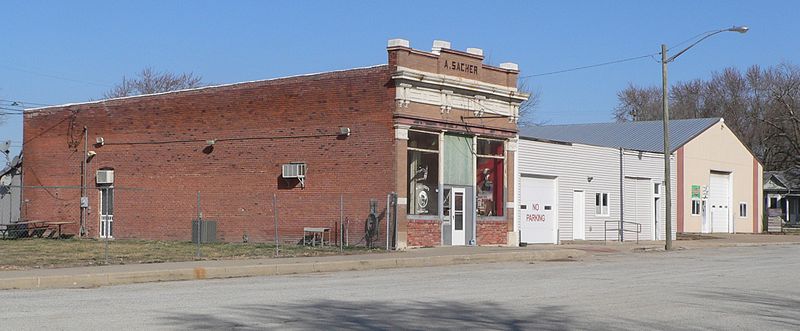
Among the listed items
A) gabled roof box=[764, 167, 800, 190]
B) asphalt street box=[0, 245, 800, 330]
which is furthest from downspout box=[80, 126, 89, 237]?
gabled roof box=[764, 167, 800, 190]

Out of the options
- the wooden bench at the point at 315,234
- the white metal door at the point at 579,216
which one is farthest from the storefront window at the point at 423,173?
the white metal door at the point at 579,216

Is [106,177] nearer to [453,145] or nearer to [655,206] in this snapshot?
[453,145]

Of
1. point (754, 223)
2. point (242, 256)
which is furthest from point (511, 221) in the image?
point (754, 223)

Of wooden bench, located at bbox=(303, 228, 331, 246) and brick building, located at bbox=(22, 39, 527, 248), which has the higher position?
brick building, located at bbox=(22, 39, 527, 248)

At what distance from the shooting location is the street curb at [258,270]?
62.4ft

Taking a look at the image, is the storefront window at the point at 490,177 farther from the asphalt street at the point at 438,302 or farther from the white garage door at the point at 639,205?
the asphalt street at the point at 438,302

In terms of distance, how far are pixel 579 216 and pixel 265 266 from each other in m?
20.4

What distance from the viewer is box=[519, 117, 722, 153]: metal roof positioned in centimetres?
5338

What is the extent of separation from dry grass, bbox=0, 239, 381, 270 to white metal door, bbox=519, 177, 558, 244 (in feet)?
29.6

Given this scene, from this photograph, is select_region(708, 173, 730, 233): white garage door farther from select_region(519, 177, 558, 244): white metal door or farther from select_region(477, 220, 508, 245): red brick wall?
select_region(477, 220, 508, 245): red brick wall

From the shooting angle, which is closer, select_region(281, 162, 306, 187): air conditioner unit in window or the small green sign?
select_region(281, 162, 306, 187): air conditioner unit in window

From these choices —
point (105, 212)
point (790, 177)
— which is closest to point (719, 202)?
point (790, 177)

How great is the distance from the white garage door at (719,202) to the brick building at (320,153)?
23892 mm

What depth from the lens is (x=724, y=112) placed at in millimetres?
86812
